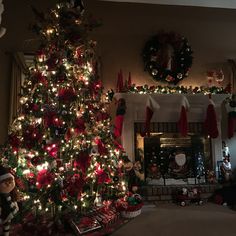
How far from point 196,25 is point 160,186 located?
2.84m

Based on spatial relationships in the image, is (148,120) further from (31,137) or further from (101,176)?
(31,137)

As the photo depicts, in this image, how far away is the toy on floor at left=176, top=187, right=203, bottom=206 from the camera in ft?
13.2

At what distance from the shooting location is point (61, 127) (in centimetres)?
286

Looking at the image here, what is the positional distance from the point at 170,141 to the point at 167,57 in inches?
54.4

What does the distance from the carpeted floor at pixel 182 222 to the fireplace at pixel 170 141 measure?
630 mm

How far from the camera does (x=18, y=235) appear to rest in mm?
2697

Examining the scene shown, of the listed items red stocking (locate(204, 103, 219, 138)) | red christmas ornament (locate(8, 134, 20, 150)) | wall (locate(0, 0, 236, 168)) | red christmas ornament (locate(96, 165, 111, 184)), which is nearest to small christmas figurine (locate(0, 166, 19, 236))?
red christmas ornament (locate(8, 134, 20, 150))

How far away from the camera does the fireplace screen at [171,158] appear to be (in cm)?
443

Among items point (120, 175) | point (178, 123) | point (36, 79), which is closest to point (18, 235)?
point (120, 175)

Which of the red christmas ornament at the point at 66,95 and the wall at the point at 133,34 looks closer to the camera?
the red christmas ornament at the point at 66,95

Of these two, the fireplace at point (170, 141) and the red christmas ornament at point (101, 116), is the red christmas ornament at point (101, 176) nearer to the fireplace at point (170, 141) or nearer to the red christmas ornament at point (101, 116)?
the red christmas ornament at point (101, 116)

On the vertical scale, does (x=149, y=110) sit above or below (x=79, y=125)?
above

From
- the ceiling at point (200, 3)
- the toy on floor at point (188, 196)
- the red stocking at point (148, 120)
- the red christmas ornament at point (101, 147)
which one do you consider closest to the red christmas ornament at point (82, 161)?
the red christmas ornament at point (101, 147)

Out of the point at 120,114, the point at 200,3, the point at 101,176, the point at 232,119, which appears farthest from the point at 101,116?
the point at 200,3
